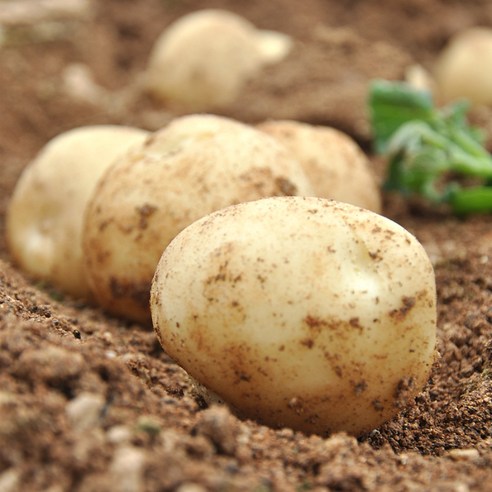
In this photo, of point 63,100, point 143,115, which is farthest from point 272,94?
point 63,100

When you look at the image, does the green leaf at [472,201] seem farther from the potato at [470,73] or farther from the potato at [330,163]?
the potato at [470,73]

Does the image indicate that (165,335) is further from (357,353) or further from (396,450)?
(396,450)

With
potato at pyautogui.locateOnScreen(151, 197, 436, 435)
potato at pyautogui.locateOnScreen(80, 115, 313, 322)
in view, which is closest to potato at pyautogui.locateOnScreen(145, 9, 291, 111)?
potato at pyautogui.locateOnScreen(80, 115, 313, 322)

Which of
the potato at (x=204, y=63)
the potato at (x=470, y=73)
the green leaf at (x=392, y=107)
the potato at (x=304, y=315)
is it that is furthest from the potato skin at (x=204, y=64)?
the potato at (x=304, y=315)

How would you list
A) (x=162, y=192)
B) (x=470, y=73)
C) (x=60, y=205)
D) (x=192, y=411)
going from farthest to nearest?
1. (x=470, y=73)
2. (x=60, y=205)
3. (x=162, y=192)
4. (x=192, y=411)

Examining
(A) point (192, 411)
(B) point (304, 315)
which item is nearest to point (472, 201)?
(B) point (304, 315)

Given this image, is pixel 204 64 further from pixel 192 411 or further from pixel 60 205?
pixel 192 411

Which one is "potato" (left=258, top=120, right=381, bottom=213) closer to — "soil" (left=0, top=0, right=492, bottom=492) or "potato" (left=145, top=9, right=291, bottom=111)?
"soil" (left=0, top=0, right=492, bottom=492)
